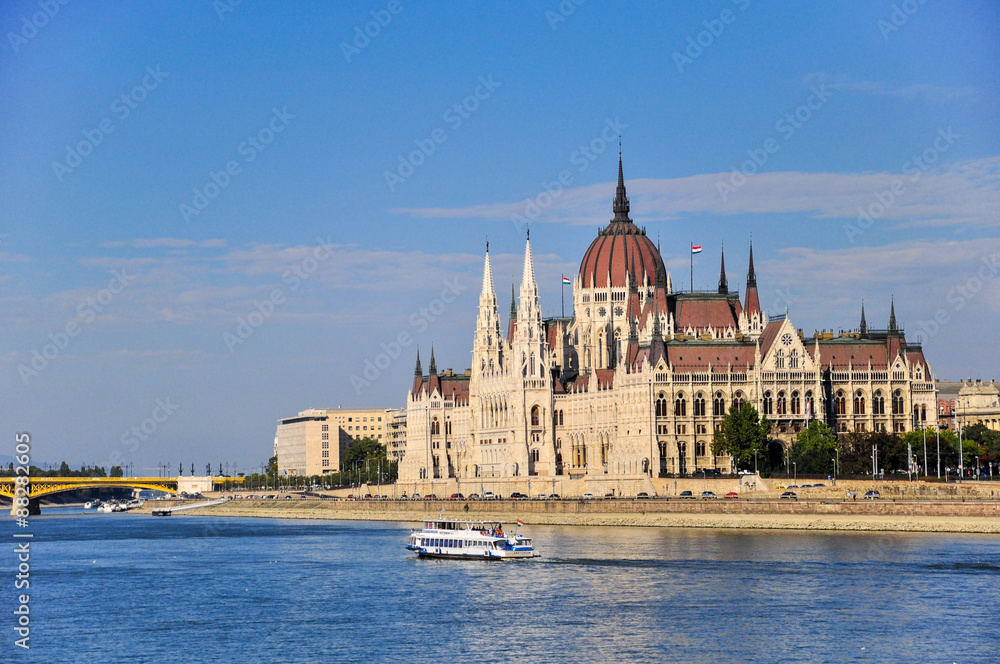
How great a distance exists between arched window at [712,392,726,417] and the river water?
1969 inches

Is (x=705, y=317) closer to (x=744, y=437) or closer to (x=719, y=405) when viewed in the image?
(x=719, y=405)

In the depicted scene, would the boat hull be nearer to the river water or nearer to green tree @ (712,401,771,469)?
the river water

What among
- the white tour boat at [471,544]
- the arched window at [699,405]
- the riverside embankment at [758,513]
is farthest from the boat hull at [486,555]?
the arched window at [699,405]

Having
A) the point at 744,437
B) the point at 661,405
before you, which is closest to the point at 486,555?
the point at 744,437

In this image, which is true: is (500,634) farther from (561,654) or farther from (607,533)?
(607,533)

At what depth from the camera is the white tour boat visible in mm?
116812

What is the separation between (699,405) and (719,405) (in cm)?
212

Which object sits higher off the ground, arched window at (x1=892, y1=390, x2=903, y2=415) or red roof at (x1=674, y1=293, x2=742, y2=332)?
red roof at (x1=674, y1=293, x2=742, y2=332)

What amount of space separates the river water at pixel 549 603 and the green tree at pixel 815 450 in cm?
3409

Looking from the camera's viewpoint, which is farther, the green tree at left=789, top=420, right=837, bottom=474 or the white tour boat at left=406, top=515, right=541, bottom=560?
the green tree at left=789, top=420, right=837, bottom=474

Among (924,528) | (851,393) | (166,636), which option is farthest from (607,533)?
(166,636)

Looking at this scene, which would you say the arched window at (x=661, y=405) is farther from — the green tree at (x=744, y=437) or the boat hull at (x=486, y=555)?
the boat hull at (x=486, y=555)

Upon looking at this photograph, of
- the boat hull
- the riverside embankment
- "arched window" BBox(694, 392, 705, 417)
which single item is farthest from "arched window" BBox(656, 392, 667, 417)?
the boat hull

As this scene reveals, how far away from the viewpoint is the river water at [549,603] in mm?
73938
